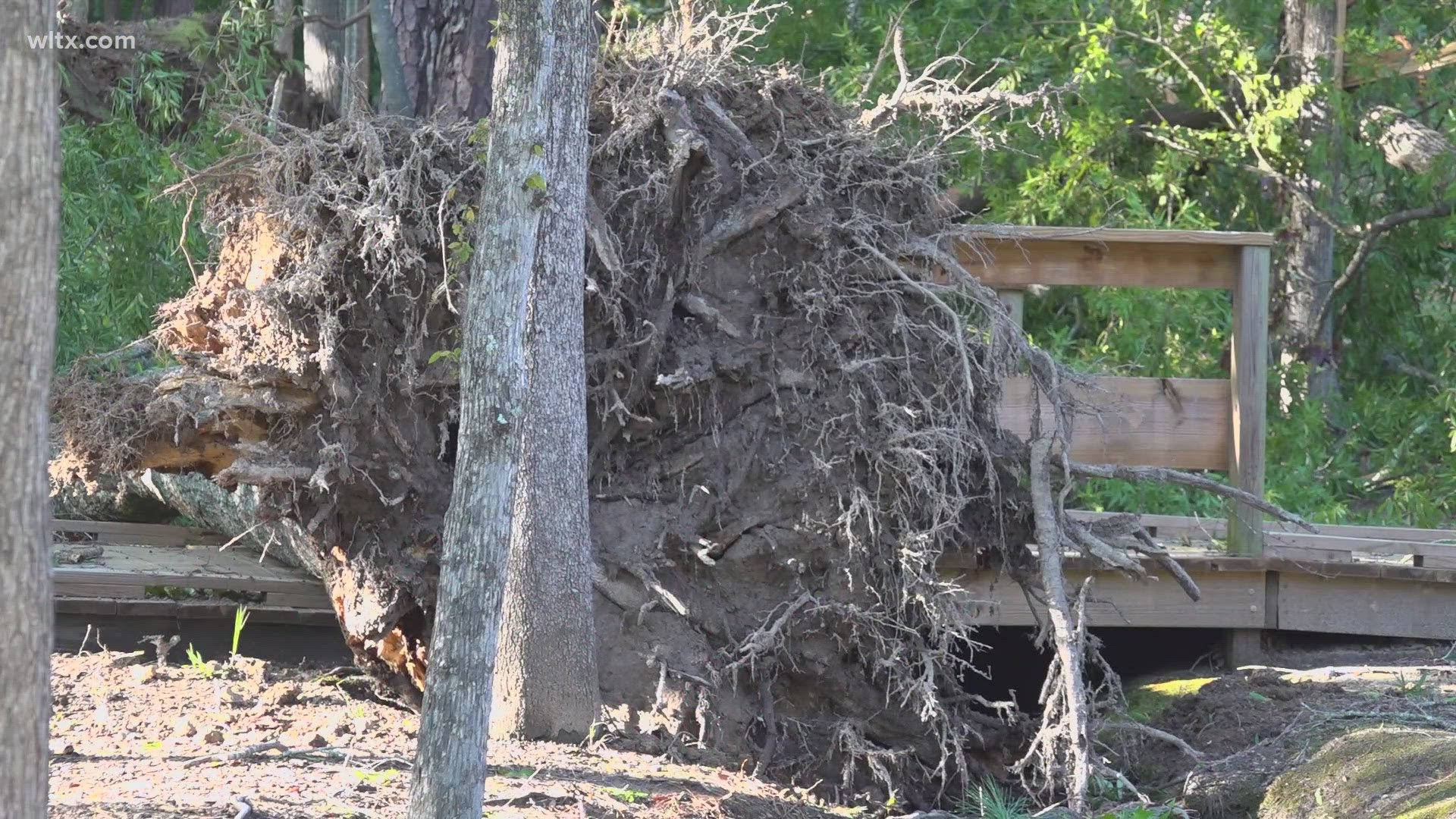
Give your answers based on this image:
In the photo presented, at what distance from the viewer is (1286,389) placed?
9.87m

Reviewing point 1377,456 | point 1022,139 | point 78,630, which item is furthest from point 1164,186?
point 78,630

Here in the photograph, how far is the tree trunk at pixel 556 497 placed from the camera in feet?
15.0

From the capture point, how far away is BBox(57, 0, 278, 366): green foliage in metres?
7.91

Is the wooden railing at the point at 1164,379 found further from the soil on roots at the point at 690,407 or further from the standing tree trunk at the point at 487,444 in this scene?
the standing tree trunk at the point at 487,444

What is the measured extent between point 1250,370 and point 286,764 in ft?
13.7

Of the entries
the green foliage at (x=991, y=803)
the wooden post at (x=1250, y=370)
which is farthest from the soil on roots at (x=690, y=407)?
the wooden post at (x=1250, y=370)

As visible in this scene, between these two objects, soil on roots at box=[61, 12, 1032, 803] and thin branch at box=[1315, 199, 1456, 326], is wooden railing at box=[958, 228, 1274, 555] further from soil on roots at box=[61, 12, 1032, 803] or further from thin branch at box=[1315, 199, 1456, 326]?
thin branch at box=[1315, 199, 1456, 326]

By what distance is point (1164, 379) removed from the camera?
5.91 metres

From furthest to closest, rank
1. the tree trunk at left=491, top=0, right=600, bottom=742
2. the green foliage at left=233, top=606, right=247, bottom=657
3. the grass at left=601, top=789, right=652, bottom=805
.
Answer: the green foliage at left=233, top=606, right=247, bottom=657 → the tree trunk at left=491, top=0, right=600, bottom=742 → the grass at left=601, top=789, right=652, bottom=805

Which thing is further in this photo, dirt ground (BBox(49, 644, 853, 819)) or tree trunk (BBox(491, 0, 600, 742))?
tree trunk (BBox(491, 0, 600, 742))

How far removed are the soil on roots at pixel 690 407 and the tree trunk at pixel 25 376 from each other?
2487 millimetres

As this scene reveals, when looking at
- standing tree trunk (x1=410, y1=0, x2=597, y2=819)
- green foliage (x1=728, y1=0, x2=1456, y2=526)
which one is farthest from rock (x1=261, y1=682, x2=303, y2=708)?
green foliage (x1=728, y1=0, x2=1456, y2=526)

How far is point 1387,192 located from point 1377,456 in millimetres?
2030

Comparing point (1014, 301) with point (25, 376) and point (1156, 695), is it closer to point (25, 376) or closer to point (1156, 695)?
point (1156, 695)
